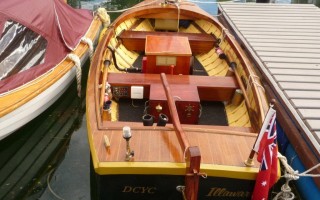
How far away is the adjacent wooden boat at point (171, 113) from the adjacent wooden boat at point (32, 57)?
956 millimetres

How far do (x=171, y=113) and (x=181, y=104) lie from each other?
1101mm

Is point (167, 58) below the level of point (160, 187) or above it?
above

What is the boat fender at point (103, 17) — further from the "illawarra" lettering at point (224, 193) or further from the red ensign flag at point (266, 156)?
the red ensign flag at point (266, 156)

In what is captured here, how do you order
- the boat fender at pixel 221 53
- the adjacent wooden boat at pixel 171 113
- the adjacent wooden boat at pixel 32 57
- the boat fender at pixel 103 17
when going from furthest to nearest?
the boat fender at pixel 103 17 < the boat fender at pixel 221 53 < the adjacent wooden boat at pixel 32 57 < the adjacent wooden boat at pixel 171 113

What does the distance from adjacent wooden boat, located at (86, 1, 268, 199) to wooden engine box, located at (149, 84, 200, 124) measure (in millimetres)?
A: 15

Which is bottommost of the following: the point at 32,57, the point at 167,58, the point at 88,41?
the point at 88,41

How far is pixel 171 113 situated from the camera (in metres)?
4.20

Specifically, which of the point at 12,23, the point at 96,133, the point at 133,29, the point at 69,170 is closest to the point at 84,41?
the point at 133,29

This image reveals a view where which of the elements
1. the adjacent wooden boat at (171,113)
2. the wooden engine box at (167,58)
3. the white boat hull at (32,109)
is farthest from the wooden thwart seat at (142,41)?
the wooden engine box at (167,58)

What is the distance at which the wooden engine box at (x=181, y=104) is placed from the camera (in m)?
5.20

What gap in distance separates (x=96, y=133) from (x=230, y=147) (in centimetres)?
161

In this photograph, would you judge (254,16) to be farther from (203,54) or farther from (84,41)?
(84,41)

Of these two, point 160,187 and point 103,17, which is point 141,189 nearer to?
point 160,187

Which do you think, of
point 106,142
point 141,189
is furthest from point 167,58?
point 141,189
